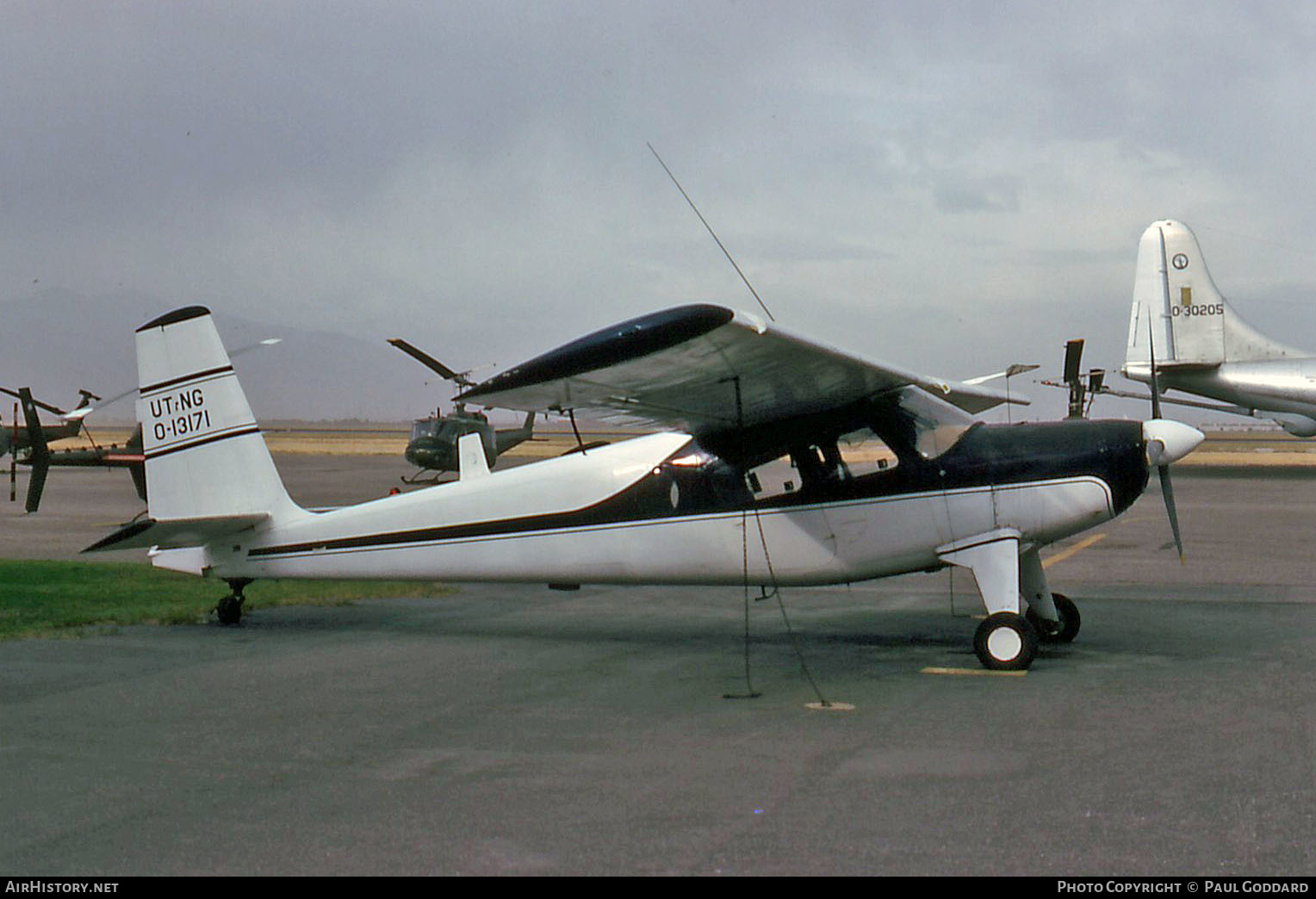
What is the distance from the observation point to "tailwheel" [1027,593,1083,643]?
9688 mm

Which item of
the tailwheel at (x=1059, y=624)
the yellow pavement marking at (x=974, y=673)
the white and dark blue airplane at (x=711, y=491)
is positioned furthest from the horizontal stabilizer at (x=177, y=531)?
the tailwheel at (x=1059, y=624)

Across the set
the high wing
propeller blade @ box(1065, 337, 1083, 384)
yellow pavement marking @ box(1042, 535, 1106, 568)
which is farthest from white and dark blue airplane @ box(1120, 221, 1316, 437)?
the high wing

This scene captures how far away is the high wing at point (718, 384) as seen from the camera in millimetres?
6320

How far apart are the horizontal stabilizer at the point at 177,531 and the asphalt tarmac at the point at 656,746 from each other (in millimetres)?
840

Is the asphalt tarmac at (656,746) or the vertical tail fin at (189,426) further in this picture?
the vertical tail fin at (189,426)

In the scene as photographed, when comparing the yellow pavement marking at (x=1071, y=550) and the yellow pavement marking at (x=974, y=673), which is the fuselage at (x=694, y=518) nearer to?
the yellow pavement marking at (x=974, y=673)

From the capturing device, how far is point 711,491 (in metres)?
9.64

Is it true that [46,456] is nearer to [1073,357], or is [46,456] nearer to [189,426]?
[189,426]

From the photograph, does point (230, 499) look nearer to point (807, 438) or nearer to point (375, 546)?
point (375, 546)

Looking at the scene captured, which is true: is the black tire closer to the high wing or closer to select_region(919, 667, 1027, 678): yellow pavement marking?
the high wing

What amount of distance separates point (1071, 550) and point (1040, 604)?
9477 mm

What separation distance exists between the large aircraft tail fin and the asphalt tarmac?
30231mm

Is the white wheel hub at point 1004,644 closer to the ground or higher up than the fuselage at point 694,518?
closer to the ground

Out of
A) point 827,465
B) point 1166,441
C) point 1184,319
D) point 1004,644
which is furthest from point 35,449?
A: point 1184,319
